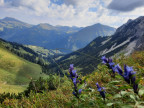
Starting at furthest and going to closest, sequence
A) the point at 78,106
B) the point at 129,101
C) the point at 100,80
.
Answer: the point at 100,80 → the point at 78,106 → the point at 129,101

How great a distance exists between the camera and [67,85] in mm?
5988

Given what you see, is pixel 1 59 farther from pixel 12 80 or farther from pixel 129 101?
pixel 129 101

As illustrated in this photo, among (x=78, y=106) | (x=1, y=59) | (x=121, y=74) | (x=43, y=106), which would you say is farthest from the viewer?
(x=1, y=59)

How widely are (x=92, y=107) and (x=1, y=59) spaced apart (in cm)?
21710

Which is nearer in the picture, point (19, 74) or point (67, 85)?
point (67, 85)

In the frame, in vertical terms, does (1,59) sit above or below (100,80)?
above

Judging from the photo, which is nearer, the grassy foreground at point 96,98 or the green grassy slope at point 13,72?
the grassy foreground at point 96,98

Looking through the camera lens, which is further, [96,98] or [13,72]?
[13,72]

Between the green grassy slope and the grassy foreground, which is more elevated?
the green grassy slope

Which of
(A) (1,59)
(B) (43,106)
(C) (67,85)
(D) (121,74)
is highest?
(A) (1,59)

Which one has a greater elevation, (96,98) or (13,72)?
(13,72)

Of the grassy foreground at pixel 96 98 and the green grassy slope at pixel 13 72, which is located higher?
the green grassy slope at pixel 13 72

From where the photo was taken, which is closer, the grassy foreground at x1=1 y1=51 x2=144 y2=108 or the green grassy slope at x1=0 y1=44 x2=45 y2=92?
the grassy foreground at x1=1 y1=51 x2=144 y2=108

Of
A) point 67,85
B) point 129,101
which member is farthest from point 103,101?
point 67,85
